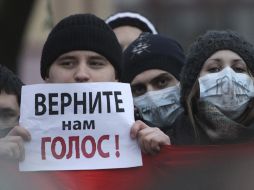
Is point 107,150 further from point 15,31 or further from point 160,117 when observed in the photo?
point 15,31

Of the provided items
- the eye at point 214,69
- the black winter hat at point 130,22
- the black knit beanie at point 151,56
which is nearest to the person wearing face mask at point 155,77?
the black knit beanie at point 151,56

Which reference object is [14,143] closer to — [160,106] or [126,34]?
[160,106]

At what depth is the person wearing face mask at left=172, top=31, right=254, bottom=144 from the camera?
5516mm

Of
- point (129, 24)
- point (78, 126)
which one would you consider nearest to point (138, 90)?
point (78, 126)

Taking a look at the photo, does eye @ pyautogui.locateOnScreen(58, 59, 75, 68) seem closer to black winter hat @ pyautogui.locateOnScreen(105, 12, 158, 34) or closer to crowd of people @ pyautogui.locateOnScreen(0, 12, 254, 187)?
crowd of people @ pyautogui.locateOnScreen(0, 12, 254, 187)

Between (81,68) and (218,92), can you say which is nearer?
(81,68)

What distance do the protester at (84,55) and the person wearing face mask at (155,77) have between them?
1.95ft

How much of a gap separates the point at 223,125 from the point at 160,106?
0.87 m

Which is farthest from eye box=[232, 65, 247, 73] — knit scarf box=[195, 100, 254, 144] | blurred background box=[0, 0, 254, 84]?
blurred background box=[0, 0, 254, 84]

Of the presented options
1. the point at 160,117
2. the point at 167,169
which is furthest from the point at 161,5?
the point at 167,169

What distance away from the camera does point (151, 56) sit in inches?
263

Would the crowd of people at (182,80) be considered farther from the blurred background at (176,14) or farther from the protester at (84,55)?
the blurred background at (176,14)

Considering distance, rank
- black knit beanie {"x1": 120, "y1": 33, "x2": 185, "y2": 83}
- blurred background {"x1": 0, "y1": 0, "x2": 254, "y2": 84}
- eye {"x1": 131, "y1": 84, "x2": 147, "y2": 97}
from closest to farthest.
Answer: eye {"x1": 131, "y1": 84, "x2": 147, "y2": 97} → black knit beanie {"x1": 120, "y1": 33, "x2": 185, "y2": 83} → blurred background {"x1": 0, "y1": 0, "x2": 254, "y2": 84}

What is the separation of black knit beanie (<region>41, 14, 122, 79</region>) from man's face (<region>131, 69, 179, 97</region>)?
2.21 feet
